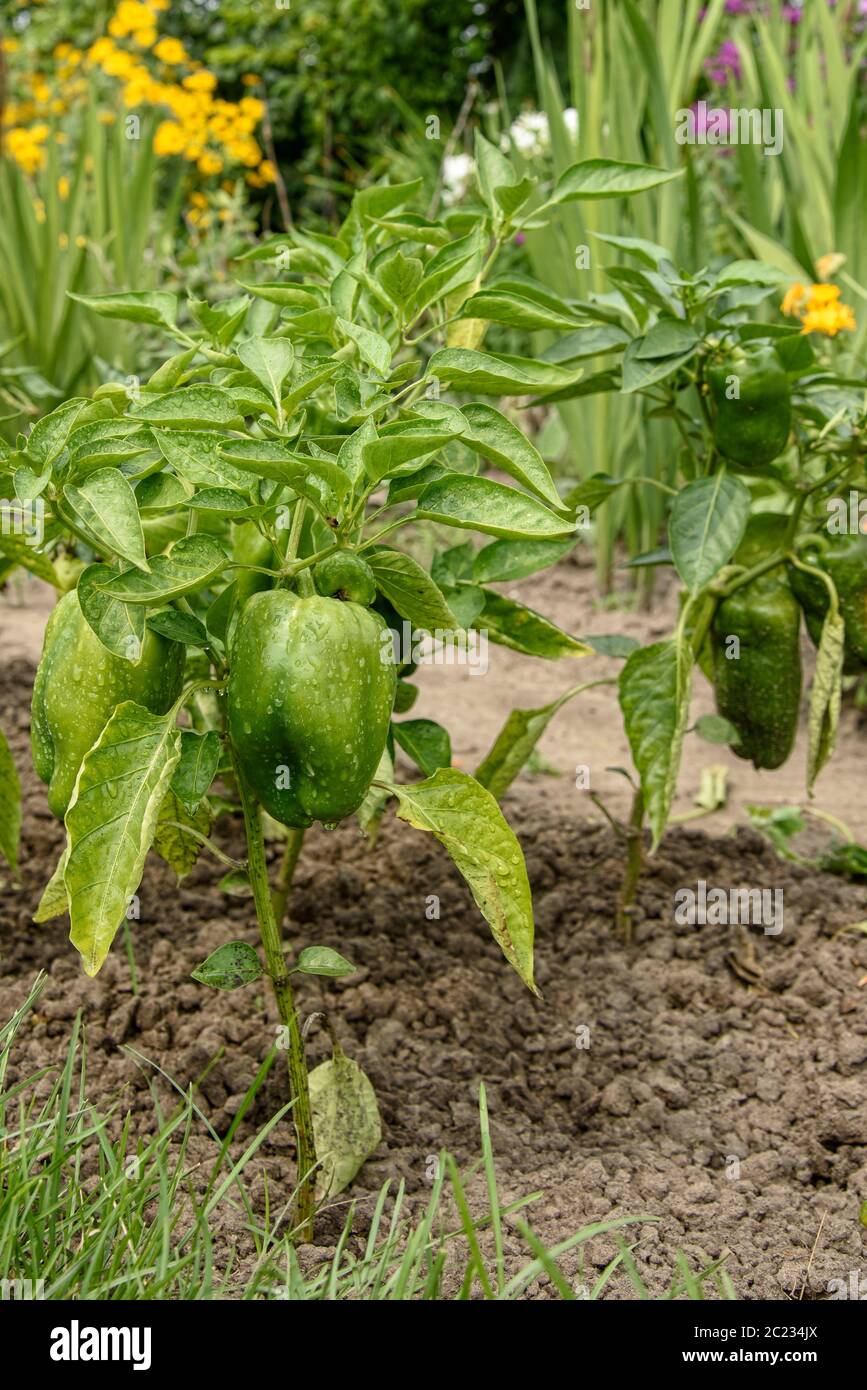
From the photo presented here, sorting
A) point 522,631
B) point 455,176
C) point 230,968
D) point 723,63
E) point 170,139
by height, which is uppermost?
point 723,63

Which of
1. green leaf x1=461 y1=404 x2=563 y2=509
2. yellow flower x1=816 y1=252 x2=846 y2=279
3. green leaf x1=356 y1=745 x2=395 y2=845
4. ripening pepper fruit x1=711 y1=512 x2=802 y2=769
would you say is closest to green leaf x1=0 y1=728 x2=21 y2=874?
green leaf x1=356 y1=745 x2=395 y2=845

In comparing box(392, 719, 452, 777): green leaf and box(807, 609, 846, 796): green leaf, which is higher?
box(807, 609, 846, 796): green leaf

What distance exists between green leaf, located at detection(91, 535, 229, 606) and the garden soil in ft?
1.89

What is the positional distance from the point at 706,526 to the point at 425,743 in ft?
1.49

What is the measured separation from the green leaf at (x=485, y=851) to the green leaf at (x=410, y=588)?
0.52 feet

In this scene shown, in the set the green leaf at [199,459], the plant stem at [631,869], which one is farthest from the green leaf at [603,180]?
the plant stem at [631,869]

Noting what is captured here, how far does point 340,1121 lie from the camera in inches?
63.7

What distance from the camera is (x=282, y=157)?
29.7 ft

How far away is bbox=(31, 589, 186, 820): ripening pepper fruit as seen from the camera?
1.44m

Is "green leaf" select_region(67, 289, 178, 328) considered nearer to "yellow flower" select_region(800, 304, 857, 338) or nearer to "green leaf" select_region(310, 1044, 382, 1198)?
"green leaf" select_region(310, 1044, 382, 1198)

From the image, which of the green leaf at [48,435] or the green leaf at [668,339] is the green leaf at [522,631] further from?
the green leaf at [48,435]

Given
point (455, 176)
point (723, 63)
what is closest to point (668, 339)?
point (455, 176)

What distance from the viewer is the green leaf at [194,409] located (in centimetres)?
134

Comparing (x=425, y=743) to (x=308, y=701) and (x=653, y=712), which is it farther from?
(x=308, y=701)
